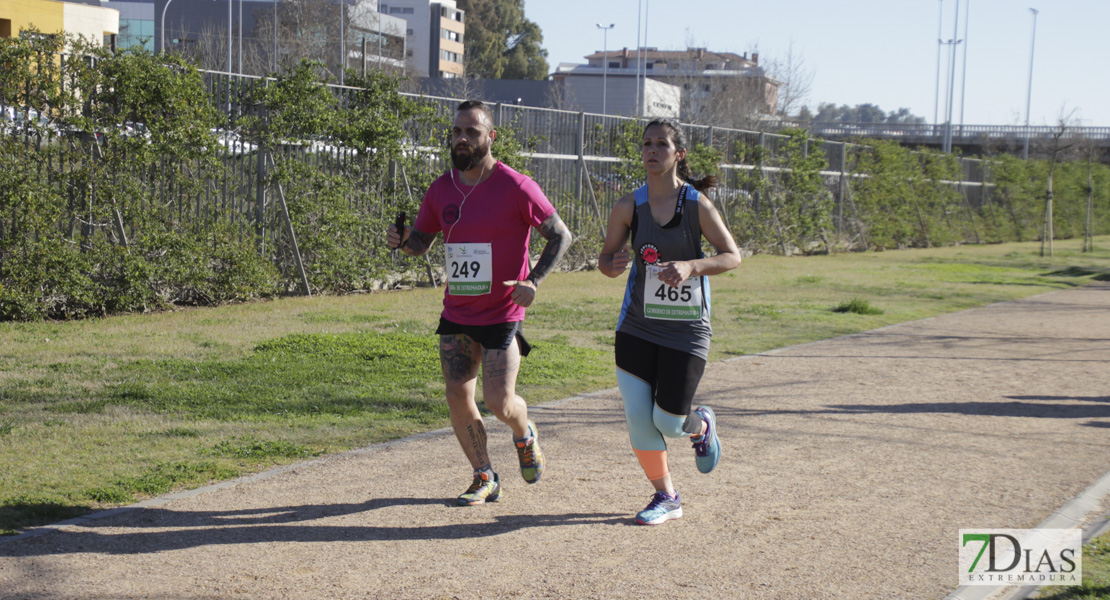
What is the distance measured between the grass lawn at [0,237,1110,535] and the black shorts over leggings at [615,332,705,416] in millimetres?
2244

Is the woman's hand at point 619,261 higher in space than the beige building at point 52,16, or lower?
lower

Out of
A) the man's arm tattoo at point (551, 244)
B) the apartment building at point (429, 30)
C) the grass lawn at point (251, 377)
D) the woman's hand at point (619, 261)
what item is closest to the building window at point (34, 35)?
the grass lawn at point (251, 377)

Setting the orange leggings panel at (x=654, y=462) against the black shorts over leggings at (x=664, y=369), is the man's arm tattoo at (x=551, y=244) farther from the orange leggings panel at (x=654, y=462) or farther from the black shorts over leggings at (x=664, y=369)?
the orange leggings panel at (x=654, y=462)

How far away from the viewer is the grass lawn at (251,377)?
5801 mm

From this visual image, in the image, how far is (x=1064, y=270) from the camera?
24.1 meters

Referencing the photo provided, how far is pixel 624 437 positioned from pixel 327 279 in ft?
26.5

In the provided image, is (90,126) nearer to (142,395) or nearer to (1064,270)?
(142,395)

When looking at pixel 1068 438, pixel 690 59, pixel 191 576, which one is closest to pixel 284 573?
pixel 191 576

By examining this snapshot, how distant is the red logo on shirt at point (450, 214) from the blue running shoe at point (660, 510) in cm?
167

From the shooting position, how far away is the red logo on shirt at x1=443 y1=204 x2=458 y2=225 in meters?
5.26

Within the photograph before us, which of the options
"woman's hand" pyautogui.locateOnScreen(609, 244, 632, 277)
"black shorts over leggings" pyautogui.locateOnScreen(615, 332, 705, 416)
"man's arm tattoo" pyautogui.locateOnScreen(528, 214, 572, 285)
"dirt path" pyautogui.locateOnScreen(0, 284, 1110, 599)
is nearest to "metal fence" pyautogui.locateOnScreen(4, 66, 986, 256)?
"dirt path" pyautogui.locateOnScreen(0, 284, 1110, 599)

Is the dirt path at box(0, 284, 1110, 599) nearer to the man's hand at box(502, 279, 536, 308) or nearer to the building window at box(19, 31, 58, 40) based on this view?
the man's hand at box(502, 279, 536, 308)

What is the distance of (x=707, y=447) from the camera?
5211 mm

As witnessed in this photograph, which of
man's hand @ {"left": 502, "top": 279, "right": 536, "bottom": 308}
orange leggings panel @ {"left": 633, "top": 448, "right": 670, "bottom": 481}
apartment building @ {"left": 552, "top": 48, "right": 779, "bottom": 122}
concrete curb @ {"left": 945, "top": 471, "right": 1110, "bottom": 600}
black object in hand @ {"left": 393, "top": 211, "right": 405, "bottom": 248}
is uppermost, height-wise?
apartment building @ {"left": 552, "top": 48, "right": 779, "bottom": 122}
